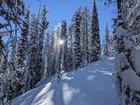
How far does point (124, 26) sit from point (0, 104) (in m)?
5.72

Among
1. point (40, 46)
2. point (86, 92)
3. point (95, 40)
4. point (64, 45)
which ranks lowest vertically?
point (86, 92)

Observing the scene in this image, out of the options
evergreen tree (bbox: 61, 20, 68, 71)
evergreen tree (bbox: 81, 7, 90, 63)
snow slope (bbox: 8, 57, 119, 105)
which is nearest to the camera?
snow slope (bbox: 8, 57, 119, 105)

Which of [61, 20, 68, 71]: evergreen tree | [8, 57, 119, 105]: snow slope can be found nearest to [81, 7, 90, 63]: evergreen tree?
[61, 20, 68, 71]: evergreen tree

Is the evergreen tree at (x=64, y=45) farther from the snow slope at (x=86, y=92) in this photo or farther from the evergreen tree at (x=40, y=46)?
the snow slope at (x=86, y=92)

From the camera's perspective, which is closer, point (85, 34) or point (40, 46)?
point (40, 46)

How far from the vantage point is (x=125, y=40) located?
8312mm

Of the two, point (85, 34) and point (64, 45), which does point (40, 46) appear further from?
point (64, 45)

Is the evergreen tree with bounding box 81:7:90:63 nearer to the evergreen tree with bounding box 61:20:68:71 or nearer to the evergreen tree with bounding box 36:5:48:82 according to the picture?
the evergreen tree with bounding box 61:20:68:71

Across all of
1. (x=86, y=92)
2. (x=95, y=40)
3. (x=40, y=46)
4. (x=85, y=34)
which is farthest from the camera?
(x=85, y=34)

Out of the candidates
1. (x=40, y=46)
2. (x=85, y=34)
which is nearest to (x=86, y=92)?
(x=40, y=46)

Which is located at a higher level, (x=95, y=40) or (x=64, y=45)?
(x=64, y=45)

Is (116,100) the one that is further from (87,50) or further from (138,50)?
(87,50)

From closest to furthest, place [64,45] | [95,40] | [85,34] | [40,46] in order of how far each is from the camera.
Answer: [40,46] < [95,40] < [85,34] < [64,45]

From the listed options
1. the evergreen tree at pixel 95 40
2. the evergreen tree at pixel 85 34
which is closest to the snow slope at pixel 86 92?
the evergreen tree at pixel 95 40
